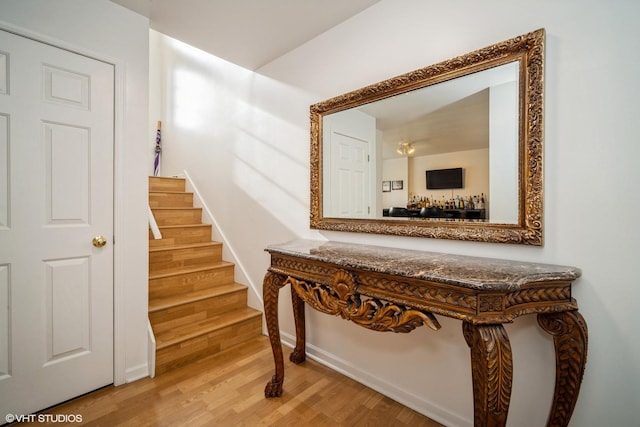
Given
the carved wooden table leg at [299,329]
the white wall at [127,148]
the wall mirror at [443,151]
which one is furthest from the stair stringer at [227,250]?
the wall mirror at [443,151]

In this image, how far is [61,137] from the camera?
1649 mm

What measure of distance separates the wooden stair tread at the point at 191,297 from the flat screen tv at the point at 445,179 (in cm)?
202

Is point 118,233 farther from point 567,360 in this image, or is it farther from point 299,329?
point 567,360

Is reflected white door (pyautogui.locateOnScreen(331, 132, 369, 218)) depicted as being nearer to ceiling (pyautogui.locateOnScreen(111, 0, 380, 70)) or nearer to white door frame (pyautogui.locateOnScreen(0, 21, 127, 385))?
ceiling (pyautogui.locateOnScreen(111, 0, 380, 70))

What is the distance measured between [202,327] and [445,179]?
2.12 m

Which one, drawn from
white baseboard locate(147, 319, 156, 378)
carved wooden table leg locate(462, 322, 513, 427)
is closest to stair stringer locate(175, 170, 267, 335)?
white baseboard locate(147, 319, 156, 378)

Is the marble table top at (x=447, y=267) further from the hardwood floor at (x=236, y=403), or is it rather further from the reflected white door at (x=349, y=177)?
the hardwood floor at (x=236, y=403)

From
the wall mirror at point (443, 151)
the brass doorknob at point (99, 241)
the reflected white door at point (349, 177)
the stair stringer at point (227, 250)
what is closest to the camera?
the wall mirror at point (443, 151)

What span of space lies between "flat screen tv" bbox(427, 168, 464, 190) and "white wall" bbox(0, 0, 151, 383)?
74.8 inches

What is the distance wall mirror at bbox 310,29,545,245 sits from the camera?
1237 mm

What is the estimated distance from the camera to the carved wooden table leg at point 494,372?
3.10ft

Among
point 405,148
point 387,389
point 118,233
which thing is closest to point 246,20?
point 405,148

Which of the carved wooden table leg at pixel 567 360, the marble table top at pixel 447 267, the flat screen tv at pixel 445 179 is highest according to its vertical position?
the flat screen tv at pixel 445 179

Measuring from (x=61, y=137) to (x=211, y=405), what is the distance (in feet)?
5.95
